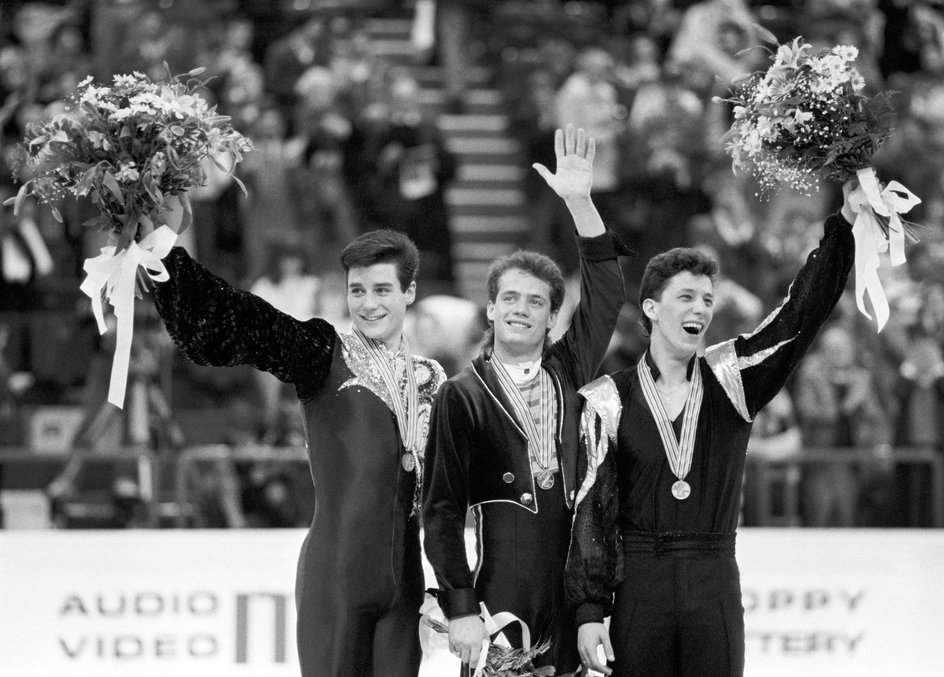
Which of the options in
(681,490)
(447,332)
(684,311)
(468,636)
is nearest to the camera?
(468,636)

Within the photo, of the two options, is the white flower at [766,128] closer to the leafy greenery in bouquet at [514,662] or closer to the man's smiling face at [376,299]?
the man's smiling face at [376,299]

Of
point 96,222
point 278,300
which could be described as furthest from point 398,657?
point 278,300

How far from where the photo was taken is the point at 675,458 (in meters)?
4.45

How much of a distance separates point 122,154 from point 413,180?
6875 mm

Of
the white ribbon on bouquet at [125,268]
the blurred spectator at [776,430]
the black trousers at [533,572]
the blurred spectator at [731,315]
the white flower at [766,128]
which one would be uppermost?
the white flower at [766,128]

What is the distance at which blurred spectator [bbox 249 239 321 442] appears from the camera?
9.75 metres

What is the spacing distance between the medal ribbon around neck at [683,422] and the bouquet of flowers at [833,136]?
1.96ft

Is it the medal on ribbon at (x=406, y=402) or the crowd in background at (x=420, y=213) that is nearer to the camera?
the medal on ribbon at (x=406, y=402)

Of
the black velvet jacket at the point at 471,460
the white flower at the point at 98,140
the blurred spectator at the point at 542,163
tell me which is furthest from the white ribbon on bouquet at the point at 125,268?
the blurred spectator at the point at 542,163

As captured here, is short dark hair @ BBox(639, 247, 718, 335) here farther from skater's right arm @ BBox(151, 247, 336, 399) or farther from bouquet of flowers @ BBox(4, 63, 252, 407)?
bouquet of flowers @ BBox(4, 63, 252, 407)

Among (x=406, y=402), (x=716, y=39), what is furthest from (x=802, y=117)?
(x=716, y=39)

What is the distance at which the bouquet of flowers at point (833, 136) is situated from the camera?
452 cm

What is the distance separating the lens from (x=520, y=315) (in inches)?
181

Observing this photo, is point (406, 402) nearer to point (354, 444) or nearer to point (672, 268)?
point (354, 444)
